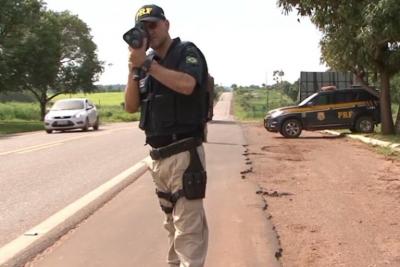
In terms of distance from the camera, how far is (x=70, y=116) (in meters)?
25.7

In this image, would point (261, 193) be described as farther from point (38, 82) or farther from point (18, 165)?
point (38, 82)

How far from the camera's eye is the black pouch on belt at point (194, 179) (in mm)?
3713

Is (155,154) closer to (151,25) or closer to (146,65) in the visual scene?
(146,65)

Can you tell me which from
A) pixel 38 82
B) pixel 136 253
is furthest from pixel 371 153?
pixel 38 82

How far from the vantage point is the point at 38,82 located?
4434 cm

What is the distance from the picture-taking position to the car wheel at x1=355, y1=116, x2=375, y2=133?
22438 mm

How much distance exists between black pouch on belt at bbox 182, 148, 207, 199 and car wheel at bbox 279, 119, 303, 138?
61.4ft

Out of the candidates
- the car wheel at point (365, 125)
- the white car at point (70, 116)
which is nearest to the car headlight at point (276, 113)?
the car wheel at point (365, 125)

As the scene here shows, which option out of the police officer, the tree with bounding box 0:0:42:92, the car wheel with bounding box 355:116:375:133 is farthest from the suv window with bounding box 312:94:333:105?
the police officer

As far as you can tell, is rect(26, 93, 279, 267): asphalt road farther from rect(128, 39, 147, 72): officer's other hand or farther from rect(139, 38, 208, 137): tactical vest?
rect(128, 39, 147, 72): officer's other hand

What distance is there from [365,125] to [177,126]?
1977cm

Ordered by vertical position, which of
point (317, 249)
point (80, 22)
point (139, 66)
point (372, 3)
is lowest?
point (317, 249)

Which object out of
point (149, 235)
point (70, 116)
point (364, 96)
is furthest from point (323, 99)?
point (149, 235)

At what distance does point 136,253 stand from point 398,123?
56.0 ft
